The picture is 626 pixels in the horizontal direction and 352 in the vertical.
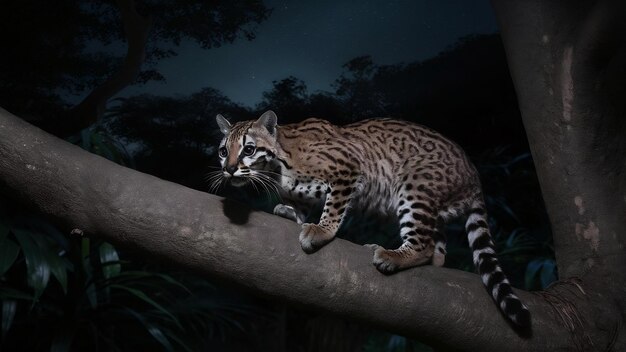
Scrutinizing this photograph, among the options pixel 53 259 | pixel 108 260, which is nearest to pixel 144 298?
pixel 108 260

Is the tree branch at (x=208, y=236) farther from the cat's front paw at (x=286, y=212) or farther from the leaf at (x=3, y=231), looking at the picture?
the leaf at (x=3, y=231)

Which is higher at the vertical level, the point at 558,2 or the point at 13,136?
the point at 558,2

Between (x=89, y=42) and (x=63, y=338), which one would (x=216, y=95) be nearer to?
(x=89, y=42)

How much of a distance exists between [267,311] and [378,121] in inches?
119

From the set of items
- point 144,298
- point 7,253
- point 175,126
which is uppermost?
point 175,126

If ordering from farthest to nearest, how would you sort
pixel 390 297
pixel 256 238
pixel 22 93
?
pixel 22 93
pixel 390 297
pixel 256 238

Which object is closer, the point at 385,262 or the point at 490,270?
the point at 385,262

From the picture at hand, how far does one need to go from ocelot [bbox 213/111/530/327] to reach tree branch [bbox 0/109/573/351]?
0.59 feet

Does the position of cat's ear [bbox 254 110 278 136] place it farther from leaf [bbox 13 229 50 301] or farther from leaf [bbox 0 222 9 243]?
leaf [bbox 0 222 9 243]

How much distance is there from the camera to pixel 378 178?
3.46m

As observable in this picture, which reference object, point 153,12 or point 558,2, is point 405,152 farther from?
point 153,12

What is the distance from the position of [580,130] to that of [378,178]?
1.13m

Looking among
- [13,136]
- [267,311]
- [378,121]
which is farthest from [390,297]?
[267,311]

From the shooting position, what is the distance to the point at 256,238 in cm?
251
